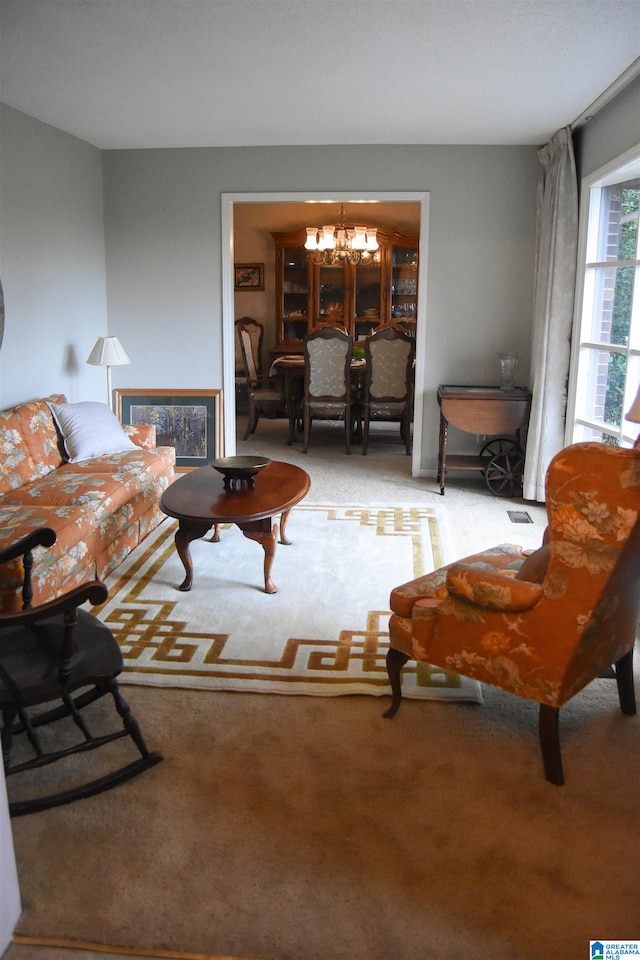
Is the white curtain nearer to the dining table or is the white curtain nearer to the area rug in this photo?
the area rug

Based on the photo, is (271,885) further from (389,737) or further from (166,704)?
(166,704)

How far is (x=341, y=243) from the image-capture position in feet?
25.7

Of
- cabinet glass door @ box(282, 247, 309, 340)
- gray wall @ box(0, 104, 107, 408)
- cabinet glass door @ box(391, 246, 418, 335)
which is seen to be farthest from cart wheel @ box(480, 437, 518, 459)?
cabinet glass door @ box(282, 247, 309, 340)

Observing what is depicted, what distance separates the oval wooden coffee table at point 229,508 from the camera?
3354mm

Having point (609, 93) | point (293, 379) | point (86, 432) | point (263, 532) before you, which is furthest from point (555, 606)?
point (293, 379)

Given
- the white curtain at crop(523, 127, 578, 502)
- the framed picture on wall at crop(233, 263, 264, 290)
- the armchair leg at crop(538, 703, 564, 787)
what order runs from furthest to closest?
the framed picture on wall at crop(233, 263, 264, 290) → the white curtain at crop(523, 127, 578, 502) → the armchair leg at crop(538, 703, 564, 787)

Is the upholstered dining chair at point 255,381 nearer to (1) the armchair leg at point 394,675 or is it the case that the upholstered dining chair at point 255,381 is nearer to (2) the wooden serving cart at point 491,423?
(2) the wooden serving cart at point 491,423

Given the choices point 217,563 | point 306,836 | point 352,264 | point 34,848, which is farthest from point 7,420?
point 352,264

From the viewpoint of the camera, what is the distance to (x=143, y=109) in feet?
14.5

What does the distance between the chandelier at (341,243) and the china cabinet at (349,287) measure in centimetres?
19

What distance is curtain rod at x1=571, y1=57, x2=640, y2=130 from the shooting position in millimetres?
3495

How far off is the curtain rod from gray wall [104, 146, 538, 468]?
33.0 inches

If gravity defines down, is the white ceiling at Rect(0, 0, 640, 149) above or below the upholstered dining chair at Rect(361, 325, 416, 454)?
above

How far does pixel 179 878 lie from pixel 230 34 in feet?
9.82
